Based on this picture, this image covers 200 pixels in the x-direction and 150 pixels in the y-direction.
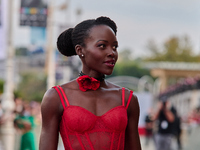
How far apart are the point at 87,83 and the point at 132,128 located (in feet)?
1.36

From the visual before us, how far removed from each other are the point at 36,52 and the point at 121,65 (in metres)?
59.0

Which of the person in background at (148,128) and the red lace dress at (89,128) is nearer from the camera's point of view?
the red lace dress at (89,128)

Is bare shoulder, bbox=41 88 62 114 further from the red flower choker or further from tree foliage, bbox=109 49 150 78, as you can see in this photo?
tree foliage, bbox=109 49 150 78

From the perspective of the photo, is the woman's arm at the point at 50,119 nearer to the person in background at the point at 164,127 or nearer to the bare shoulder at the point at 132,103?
the bare shoulder at the point at 132,103

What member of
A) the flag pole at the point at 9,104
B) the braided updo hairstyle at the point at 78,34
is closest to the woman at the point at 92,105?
the braided updo hairstyle at the point at 78,34

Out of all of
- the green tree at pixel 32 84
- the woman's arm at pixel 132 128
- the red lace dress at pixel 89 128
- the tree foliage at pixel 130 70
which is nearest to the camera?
the red lace dress at pixel 89 128

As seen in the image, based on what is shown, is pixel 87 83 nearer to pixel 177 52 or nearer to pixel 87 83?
pixel 87 83

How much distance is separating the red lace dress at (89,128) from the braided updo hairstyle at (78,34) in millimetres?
357

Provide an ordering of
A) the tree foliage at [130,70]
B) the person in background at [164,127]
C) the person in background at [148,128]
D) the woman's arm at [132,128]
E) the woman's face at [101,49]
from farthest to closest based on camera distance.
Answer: the tree foliage at [130,70], the person in background at [148,128], the person in background at [164,127], the woman's arm at [132,128], the woman's face at [101,49]

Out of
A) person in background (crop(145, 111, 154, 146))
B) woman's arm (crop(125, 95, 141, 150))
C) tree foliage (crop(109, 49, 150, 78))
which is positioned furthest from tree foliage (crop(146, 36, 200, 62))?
woman's arm (crop(125, 95, 141, 150))

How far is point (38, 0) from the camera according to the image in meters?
17.8

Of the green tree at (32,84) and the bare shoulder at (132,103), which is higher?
the bare shoulder at (132,103)

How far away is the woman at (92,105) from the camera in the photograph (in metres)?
2.83

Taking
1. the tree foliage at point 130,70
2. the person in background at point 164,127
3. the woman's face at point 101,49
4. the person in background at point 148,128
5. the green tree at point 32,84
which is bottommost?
the green tree at point 32,84
